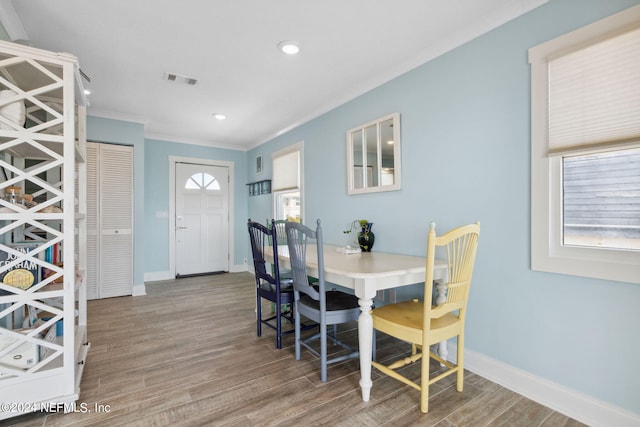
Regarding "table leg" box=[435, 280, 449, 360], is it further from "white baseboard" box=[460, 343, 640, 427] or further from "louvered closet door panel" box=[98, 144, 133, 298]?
"louvered closet door panel" box=[98, 144, 133, 298]

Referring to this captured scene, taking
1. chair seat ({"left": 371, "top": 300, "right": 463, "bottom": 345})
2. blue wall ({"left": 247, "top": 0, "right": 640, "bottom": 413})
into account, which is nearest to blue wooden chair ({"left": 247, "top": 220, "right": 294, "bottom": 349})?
chair seat ({"left": 371, "top": 300, "right": 463, "bottom": 345})

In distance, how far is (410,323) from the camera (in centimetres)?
184

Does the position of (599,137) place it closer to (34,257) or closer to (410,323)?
(410,323)

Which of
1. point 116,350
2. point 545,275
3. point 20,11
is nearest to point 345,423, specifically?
point 545,275

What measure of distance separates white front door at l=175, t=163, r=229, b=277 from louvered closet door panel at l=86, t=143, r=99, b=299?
53.5 inches

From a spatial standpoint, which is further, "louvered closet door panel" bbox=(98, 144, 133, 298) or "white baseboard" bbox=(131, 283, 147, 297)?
"white baseboard" bbox=(131, 283, 147, 297)

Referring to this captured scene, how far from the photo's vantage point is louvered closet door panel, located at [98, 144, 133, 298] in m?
4.17

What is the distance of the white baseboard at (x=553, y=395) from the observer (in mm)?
1575

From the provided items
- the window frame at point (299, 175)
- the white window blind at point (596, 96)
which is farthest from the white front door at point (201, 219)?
the white window blind at point (596, 96)

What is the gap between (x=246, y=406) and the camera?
1.81 metres

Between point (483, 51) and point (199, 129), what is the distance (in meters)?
4.09

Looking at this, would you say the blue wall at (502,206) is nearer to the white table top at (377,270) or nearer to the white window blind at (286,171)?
the white table top at (377,270)

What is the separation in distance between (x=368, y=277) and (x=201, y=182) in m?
4.64

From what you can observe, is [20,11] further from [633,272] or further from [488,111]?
Answer: [633,272]
